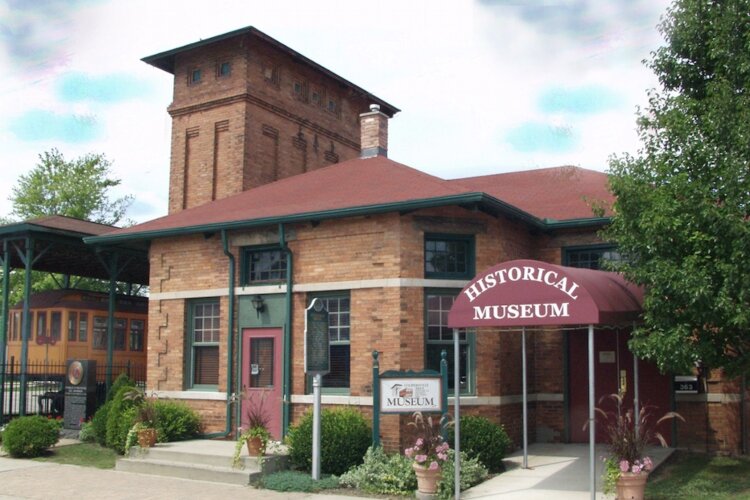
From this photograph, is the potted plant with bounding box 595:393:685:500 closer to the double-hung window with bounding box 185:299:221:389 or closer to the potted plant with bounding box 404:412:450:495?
the potted plant with bounding box 404:412:450:495

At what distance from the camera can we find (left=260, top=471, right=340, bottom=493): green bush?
12070 millimetres

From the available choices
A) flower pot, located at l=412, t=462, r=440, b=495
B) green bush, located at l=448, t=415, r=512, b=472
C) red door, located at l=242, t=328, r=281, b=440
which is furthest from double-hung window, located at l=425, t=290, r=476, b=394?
red door, located at l=242, t=328, r=281, b=440

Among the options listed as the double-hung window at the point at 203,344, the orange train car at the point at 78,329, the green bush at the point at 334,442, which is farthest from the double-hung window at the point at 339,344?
the orange train car at the point at 78,329

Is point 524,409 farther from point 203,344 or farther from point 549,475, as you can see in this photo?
point 203,344

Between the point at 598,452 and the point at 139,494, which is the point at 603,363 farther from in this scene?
the point at 139,494

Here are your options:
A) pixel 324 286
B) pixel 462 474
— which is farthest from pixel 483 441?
pixel 324 286

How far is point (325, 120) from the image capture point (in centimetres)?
2886

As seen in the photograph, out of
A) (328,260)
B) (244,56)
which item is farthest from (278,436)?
(244,56)

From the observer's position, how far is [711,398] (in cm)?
1430

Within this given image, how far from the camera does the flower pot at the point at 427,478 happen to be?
36.6 feet

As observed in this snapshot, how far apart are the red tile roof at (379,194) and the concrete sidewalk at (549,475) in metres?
4.38

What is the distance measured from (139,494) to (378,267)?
5.42m

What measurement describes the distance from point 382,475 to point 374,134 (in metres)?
9.65

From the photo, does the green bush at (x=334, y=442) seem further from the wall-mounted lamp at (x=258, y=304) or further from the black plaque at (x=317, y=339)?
the wall-mounted lamp at (x=258, y=304)
